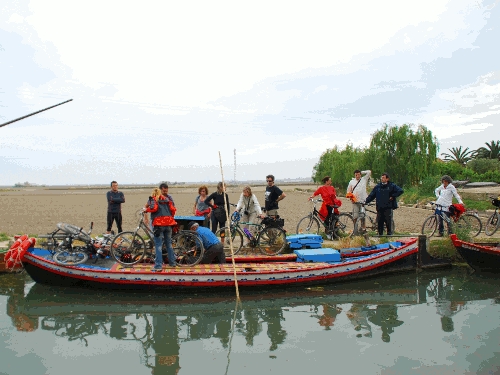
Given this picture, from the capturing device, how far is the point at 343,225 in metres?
11.3

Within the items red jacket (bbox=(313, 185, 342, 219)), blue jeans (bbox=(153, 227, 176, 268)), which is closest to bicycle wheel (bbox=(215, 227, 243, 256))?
blue jeans (bbox=(153, 227, 176, 268))

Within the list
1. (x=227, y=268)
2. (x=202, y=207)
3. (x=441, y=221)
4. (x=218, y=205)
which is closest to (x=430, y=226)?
(x=441, y=221)

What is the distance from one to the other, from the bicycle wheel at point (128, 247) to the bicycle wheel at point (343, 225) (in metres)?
5.28

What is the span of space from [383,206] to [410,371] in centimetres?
579

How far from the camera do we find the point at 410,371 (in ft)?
17.3

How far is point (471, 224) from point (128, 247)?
366 inches

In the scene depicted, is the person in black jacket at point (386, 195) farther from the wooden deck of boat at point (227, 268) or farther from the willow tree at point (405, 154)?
the willow tree at point (405, 154)

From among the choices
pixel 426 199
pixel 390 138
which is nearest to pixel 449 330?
pixel 426 199

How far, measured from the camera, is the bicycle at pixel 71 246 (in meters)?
8.54

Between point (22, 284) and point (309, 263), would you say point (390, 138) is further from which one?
point (22, 284)

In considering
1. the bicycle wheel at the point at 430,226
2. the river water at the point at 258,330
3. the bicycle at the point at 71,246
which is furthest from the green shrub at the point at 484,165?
the bicycle at the point at 71,246

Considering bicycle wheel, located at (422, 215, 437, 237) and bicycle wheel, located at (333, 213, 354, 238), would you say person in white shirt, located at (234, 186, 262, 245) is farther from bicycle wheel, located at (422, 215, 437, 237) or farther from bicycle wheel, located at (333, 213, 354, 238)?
bicycle wheel, located at (422, 215, 437, 237)

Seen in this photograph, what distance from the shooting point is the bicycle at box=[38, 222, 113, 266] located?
8539 millimetres

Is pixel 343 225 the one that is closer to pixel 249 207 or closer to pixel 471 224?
pixel 249 207
